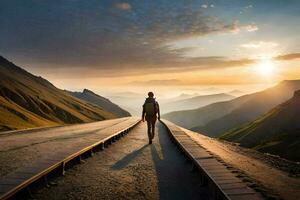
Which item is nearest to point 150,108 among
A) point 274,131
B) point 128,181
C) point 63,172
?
point 63,172

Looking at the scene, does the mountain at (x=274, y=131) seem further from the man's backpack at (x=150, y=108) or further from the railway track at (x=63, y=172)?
the railway track at (x=63, y=172)

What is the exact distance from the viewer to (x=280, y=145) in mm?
118562

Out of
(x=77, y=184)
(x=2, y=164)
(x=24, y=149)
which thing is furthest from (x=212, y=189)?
(x=24, y=149)

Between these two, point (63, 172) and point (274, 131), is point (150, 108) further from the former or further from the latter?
point (274, 131)

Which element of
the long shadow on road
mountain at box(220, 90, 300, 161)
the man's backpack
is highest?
the man's backpack

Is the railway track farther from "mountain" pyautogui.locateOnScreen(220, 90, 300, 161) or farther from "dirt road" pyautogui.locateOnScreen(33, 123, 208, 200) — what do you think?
"mountain" pyautogui.locateOnScreen(220, 90, 300, 161)

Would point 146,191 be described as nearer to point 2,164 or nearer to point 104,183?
point 104,183

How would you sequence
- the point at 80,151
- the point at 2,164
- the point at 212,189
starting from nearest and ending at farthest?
the point at 212,189 → the point at 2,164 → the point at 80,151

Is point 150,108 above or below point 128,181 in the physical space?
above

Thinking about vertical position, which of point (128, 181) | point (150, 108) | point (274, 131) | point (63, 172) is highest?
point (150, 108)

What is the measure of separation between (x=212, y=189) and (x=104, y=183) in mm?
3355

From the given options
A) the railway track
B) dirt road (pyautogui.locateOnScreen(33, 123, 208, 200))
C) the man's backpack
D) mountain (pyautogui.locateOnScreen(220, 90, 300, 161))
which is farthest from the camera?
mountain (pyautogui.locateOnScreen(220, 90, 300, 161))

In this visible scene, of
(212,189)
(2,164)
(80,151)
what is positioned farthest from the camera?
(80,151)

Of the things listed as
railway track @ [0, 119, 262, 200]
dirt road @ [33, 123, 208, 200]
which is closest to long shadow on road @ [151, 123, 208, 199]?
dirt road @ [33, 123, 208, 200]
